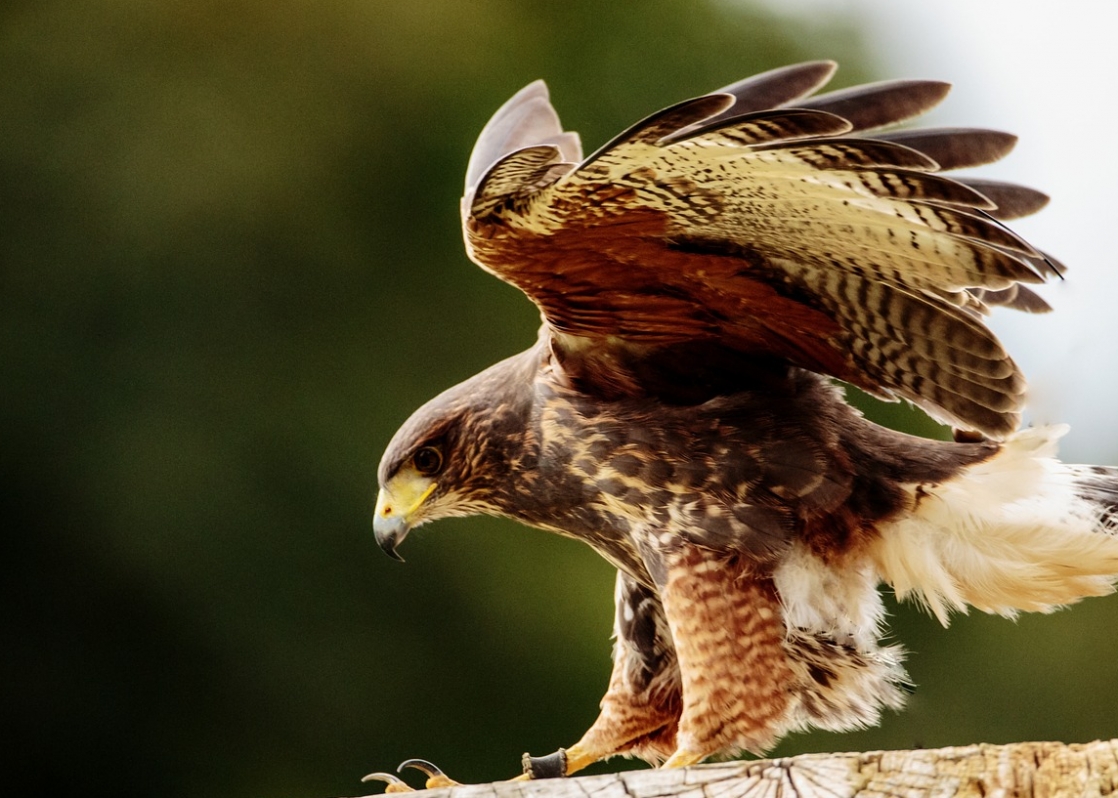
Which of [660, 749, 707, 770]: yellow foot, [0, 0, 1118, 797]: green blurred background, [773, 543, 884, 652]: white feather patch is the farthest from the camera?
[0, 0, 1118, 797]: green blurred background

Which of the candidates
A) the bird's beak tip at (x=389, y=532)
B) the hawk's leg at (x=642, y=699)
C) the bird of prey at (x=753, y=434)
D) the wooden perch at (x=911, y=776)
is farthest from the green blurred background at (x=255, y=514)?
the wooden perch at (x=911, y=776)

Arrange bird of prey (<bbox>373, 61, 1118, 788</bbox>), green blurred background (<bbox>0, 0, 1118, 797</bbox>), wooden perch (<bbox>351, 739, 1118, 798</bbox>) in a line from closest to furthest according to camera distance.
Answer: wooden perch (<bbox>351, 739, 1118, 798</bbox>) → bird of prey (<bbox>373, 61, 1118, 788</bbox>) → green blurred background (<bbox>0, 0, 1118, 797</bbox>)

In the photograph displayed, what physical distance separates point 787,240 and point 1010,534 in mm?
988

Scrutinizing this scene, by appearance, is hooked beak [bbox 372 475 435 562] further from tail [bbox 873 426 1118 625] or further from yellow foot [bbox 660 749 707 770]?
tail [bbox 873 426 1118 625]

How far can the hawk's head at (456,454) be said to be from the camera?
12.8ft

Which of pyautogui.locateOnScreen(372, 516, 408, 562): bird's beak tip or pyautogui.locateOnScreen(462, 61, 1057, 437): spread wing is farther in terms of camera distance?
pyautogui.locateOnScreen(372, 516, 408, 562): bird's beak tip

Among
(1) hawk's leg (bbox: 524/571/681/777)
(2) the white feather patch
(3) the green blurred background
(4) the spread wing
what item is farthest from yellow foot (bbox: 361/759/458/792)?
(3) the green blurred background

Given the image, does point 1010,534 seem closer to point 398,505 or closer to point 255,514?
point 398,505

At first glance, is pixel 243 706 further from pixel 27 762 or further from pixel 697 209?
pixel 697 209

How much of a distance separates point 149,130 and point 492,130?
5.48 metres

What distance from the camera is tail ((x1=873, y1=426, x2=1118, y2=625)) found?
11.6 ft

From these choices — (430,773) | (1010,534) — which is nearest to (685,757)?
(430,773)

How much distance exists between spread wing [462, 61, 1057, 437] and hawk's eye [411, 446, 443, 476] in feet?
1.60

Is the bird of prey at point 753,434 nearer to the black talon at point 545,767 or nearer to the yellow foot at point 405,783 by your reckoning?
the black talon at point 545,767
